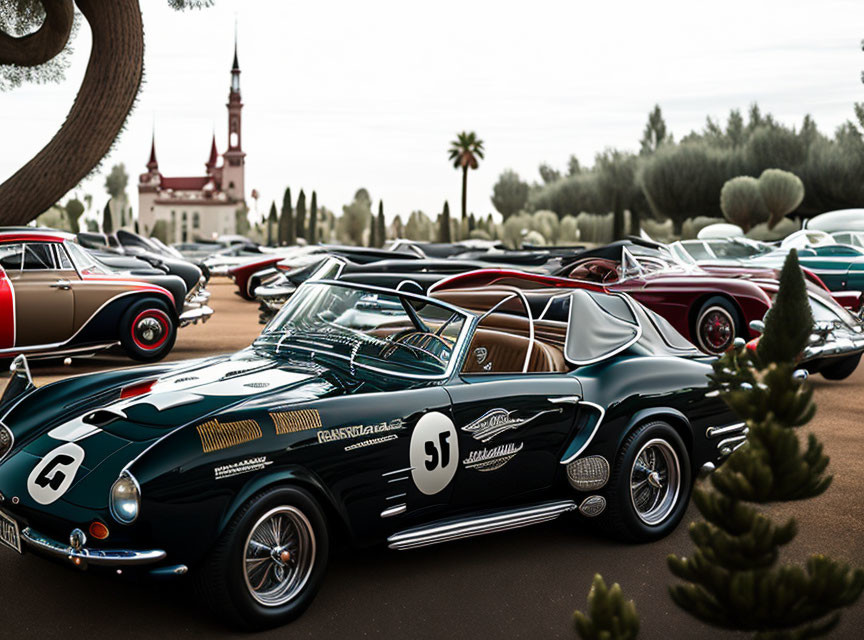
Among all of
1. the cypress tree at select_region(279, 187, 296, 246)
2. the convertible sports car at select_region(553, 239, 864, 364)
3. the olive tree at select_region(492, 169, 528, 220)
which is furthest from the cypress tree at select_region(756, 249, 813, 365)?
the olive tree at select_region(492, 169, 528, 220)

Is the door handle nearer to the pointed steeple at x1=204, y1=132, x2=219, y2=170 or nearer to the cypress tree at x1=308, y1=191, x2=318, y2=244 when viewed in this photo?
the cypress tree at x1=308, y1=191, x2=318, y2=244

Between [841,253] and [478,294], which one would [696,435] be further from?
[841,253]

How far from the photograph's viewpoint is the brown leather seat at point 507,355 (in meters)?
5.42

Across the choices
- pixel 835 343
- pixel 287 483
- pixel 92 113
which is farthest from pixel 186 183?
pixel 287 483

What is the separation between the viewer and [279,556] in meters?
3.94

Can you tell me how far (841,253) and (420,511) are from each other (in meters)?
19.0

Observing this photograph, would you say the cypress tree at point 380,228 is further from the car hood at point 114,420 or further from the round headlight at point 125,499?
the round headlight at point 125,499

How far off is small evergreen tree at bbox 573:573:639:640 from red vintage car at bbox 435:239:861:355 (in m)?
9.22

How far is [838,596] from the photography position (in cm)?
246

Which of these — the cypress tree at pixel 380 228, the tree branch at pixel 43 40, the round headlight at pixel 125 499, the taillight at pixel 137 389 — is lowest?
the round headlight at pixel 125 499

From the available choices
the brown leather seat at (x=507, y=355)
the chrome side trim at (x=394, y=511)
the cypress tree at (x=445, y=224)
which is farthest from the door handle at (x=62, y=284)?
the cypress tree at (x=445, y=224)

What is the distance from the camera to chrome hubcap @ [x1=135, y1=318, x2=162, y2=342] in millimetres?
12375

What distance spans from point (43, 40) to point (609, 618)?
17439 mm

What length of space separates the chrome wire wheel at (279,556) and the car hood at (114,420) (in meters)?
0.53
